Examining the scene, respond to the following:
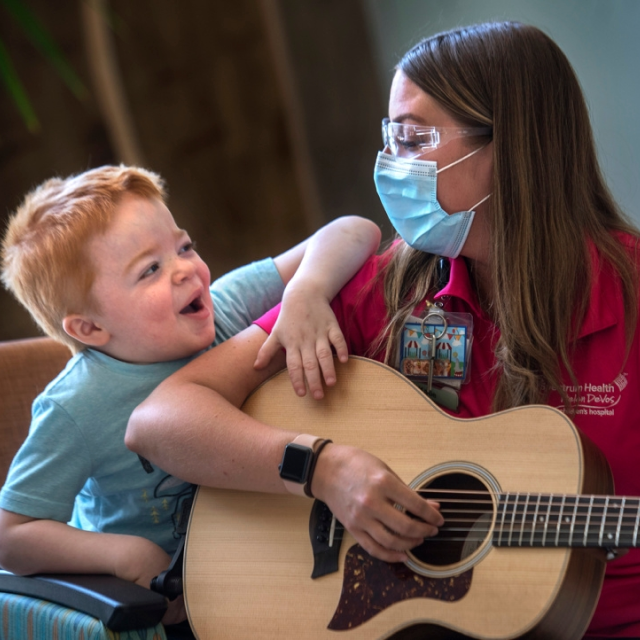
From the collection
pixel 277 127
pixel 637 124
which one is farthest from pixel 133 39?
pixel 637 124

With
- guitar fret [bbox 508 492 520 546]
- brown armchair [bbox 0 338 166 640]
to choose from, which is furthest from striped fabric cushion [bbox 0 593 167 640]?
guitar fret [bbox 508 492 520 546]

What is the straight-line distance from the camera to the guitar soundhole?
123cm

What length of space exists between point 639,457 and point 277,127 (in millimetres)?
2643

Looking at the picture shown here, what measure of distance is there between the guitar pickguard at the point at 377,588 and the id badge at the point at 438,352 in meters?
0.37

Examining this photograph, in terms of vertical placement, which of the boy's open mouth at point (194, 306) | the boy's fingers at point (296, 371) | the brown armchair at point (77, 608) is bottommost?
the brown armchair at point (77, 608)

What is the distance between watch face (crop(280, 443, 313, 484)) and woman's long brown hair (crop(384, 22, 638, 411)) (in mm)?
406

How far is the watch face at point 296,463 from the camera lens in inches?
50.8

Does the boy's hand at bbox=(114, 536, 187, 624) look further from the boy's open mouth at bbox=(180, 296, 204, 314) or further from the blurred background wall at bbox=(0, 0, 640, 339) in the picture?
the blurred background wall at bbox=(0, 0, 640, 339)

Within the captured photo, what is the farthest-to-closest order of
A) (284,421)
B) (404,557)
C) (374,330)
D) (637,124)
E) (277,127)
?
1. (277,127)
2. (637,124)
3. (374,330)
4. (284,421)
5. (404,557)

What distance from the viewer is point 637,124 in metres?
2.26

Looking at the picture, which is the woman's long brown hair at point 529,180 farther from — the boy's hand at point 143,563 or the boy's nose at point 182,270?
the boy's hand at point 143,563

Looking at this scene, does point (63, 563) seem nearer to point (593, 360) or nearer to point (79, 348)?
point (79, 348)

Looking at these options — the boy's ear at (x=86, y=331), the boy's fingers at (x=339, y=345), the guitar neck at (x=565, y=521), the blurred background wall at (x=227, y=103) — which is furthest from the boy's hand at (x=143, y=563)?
the blurred background wall at (x=227, y=103)

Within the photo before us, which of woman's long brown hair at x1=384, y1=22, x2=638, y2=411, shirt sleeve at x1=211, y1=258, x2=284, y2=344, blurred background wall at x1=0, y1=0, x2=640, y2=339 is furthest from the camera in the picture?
blurred background wall at x1=0, y1=0, x2=640, y2=339
